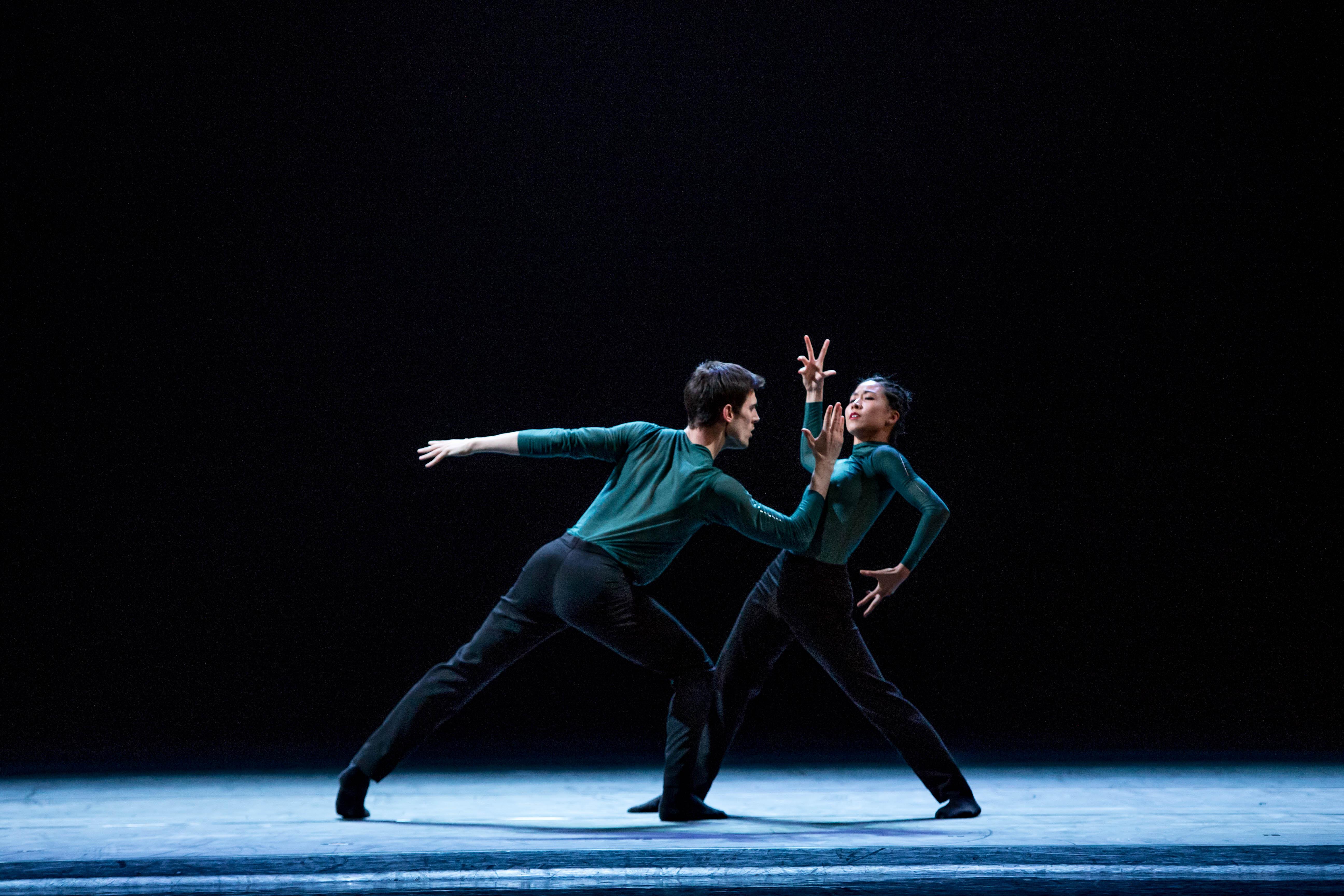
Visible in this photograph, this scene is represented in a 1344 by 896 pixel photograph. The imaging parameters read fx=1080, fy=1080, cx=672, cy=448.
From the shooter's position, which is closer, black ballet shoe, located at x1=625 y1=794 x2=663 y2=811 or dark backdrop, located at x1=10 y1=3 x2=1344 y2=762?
black ballet shoe, located at x1=625 y1=794 x2=663 y2=811

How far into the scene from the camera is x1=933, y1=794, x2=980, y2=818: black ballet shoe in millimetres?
2791

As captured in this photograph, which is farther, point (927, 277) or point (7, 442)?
point (927, 277)

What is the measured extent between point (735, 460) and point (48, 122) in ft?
9.19

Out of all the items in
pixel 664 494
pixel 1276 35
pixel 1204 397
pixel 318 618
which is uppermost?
pixel 1276 35

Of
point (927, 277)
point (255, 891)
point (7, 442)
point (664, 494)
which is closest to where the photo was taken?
point (255, 891)

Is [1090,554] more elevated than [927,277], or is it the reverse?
[927,277]

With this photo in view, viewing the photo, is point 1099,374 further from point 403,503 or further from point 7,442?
point 7,442

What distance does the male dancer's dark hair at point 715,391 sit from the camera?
2770 millimetres

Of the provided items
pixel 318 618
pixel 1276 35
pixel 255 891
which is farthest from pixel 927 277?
pixel 255 891

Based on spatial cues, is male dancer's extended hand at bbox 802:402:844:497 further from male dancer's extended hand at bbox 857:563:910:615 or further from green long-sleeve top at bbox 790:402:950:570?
male dancer's extended hand at bbox 857:563:910:615

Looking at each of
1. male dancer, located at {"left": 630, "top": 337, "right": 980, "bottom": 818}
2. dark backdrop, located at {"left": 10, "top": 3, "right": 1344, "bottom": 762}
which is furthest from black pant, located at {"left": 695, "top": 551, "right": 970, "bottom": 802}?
dark backdrop, located at {"left": 10, "top": 3, "right": 1344, "bottom": 762}

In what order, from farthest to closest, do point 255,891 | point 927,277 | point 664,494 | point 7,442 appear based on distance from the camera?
point 927,277 < point 7,442 < point 664,494 < point 255,891

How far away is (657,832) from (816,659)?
0.63 metres

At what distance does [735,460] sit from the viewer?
4.10 metres
